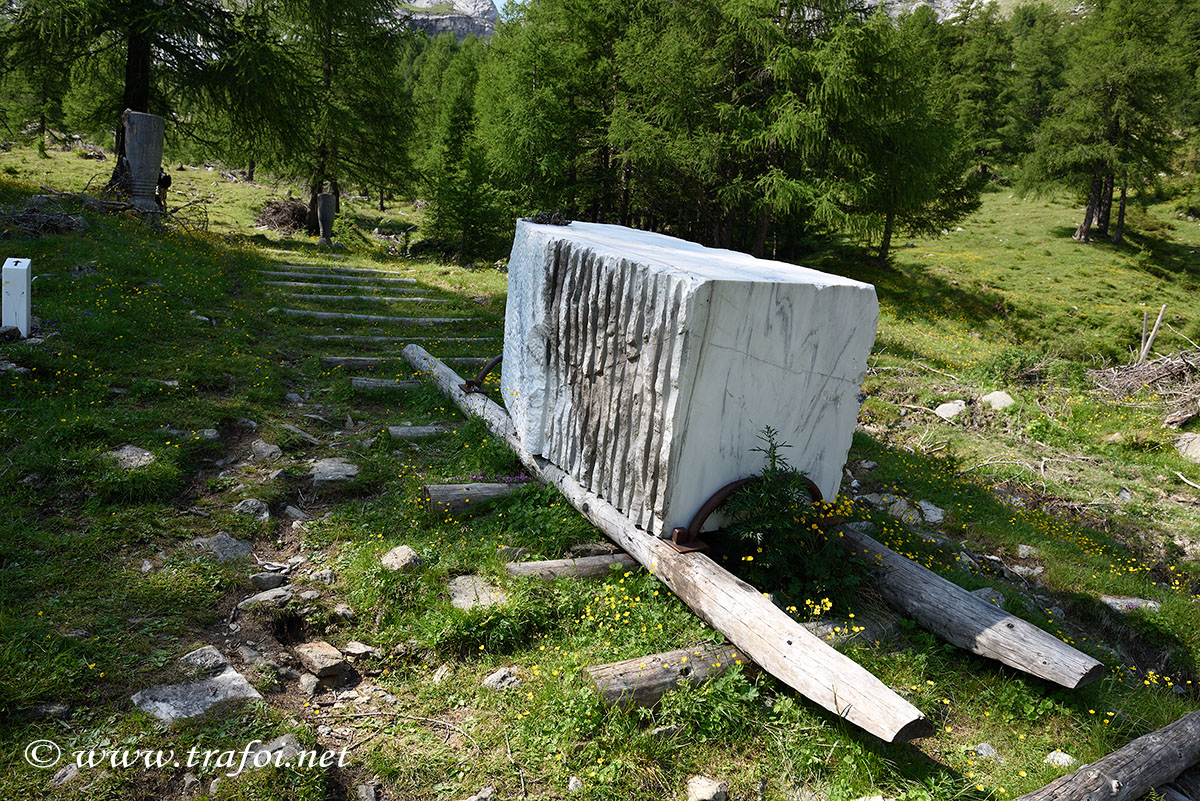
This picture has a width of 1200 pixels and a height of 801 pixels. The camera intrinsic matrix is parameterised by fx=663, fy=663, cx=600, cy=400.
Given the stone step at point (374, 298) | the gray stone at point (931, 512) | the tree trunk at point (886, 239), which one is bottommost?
the gray stone at point (931, 512)

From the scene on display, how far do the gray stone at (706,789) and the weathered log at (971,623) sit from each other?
80.5 inches

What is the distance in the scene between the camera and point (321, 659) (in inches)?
149

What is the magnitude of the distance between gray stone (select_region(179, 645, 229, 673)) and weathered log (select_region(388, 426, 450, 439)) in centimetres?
332

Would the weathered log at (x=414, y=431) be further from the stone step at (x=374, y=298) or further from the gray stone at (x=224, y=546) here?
the stone step at (x=374, y=298)

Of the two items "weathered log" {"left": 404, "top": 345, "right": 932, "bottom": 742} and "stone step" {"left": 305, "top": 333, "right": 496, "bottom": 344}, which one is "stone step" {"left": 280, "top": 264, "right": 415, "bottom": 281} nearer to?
"stone step" {"left": 305, "top": 333, "right": 496, "bottom": 344}

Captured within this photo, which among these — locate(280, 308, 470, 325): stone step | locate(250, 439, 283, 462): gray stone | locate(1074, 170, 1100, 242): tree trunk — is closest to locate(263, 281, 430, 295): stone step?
locate(280, 308, 470, 325): stone step

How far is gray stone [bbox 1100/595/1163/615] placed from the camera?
5520 mm

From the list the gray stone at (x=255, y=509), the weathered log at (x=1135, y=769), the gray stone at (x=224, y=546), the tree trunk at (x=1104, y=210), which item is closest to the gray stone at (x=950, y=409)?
the weathered log at (x=1135, y=769)

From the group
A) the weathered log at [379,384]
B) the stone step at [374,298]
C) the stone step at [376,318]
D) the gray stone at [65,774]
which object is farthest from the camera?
the stone step at [374,298]

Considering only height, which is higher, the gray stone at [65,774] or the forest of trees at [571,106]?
the forest of trees at [571,106]

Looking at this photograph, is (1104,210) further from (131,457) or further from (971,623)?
(131,457)

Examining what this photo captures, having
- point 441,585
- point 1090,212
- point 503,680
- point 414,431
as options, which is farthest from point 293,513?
point 1090,212

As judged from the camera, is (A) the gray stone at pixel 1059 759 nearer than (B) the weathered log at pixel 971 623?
Yes

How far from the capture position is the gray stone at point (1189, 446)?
9.26 meters
